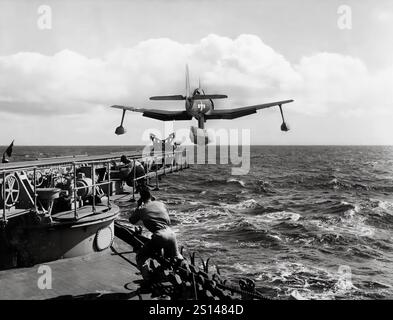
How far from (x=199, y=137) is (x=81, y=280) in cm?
1911

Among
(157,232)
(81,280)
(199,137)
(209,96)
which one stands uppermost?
(209,96)

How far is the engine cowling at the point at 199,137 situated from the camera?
26.9m

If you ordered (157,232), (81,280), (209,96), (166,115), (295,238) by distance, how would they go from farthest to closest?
1. (166,115)
2. (209,96)
3. (295,238)
4. (81,280)
5. (157,232)

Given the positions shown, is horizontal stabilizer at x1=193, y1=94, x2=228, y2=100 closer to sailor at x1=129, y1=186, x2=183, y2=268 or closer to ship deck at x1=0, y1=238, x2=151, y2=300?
ship deck at x1=0, y1=238, x2=151, y2=300

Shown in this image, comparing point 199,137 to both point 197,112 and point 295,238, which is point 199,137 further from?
point 295,238

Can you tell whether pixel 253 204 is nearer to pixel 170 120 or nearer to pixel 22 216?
pixel 170 120

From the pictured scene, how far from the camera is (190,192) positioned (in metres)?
43.9

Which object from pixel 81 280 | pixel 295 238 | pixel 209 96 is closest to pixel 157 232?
pixel 81 280

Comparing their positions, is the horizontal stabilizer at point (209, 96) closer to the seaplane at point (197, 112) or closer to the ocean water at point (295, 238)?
the seaplane at point (197, 112)

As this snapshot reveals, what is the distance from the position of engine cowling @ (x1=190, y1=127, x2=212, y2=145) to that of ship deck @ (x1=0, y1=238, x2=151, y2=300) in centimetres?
1694

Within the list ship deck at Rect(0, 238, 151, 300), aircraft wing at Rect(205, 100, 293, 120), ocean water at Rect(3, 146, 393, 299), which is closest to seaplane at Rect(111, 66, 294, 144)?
aircraft wing at Rect(205, 100, 293, 120)

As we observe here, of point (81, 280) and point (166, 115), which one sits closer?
point (81, 280)

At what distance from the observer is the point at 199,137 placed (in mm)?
27078
